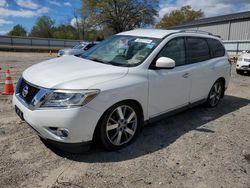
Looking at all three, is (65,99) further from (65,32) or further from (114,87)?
(65,32)

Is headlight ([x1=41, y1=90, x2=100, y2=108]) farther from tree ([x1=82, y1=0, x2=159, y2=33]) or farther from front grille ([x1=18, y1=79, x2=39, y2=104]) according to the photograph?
tree ([x1=82, y1=0, x2=159, y2=33])

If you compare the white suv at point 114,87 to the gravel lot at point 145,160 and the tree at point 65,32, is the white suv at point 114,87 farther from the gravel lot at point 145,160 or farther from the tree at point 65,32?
the tree at point 65,32

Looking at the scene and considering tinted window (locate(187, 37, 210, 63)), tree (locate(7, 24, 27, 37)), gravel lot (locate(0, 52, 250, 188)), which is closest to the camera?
gravel lot (locate(0, 52, 250, 188))

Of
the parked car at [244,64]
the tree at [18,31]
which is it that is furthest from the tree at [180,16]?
the parked car at [244,64]

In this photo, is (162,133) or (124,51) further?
(162,133)

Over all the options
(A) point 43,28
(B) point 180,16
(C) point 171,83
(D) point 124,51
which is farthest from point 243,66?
(A) point 43,28

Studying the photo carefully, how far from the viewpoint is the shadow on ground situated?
3.68 metres

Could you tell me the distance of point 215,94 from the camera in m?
6.35

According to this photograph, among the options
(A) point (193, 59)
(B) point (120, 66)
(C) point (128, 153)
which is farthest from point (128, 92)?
(A) point (193, 59)

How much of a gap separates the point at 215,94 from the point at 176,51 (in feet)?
7.14

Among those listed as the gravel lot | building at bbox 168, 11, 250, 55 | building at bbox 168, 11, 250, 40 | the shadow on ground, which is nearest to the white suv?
the shadow on ground

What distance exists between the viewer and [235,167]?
3.59 meters

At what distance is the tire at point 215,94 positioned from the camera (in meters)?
6.13

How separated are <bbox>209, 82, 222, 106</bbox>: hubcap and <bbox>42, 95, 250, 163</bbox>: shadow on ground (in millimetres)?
172
